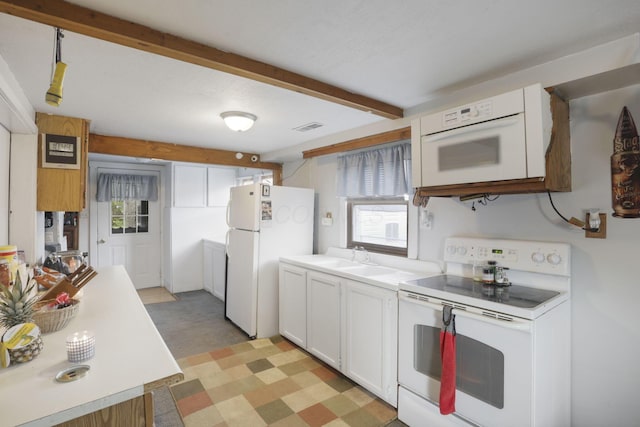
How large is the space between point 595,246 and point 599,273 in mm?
144

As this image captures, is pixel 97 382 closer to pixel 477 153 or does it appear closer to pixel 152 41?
pixel 152 41

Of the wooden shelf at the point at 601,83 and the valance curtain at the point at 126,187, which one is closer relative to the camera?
the wooden shelf at the point at 601,83

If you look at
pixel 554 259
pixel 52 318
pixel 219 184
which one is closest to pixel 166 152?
pixel 219 184

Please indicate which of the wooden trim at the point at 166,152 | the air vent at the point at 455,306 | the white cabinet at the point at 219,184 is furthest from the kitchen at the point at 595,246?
the white cabinet at the point at 219,184

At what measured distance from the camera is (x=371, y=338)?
2314 mm

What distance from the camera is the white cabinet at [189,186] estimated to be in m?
5.11

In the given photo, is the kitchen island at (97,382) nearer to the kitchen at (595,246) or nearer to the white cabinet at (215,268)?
the kitchen at (595,246)

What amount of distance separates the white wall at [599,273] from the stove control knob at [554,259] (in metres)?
0.10

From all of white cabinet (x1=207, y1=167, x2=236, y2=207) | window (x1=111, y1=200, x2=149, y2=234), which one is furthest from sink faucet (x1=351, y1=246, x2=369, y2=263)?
window (x1=111, y1=200, x2=149, y2=234)

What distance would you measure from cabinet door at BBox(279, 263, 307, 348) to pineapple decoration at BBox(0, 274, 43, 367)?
6.82ft

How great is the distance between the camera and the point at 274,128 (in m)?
3.12

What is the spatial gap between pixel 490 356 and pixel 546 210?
3.03 feet

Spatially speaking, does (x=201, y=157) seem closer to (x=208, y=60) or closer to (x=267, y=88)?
(x=267, y=88)

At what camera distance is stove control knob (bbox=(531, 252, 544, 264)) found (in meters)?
1.86
